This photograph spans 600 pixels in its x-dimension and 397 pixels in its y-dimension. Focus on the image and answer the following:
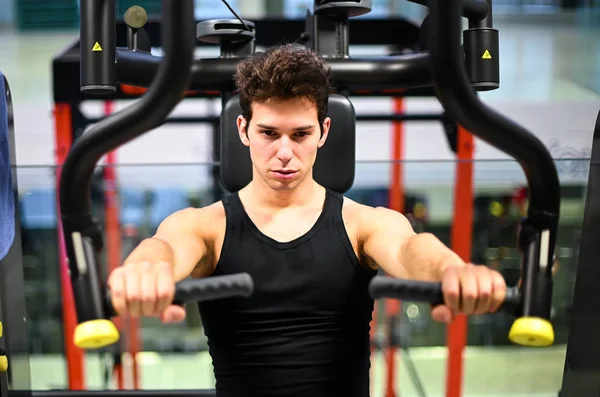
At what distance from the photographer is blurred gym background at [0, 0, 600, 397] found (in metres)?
3.56

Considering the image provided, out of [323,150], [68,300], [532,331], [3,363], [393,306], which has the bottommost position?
[393,306]

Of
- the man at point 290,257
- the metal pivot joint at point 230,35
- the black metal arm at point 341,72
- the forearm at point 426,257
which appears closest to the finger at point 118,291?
the man at point 290,257

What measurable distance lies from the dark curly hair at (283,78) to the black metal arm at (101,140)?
1.01ft

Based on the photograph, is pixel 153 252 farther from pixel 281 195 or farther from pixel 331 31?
pixel 331 31

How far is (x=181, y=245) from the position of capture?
5.10 ft

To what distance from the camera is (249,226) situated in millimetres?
1658

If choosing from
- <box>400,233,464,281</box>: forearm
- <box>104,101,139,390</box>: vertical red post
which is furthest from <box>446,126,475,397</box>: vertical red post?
<box>400,233,464,281</box>: forearm

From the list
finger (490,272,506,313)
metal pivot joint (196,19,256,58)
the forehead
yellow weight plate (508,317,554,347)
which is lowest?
yellow weight plate (508,317,554,347)

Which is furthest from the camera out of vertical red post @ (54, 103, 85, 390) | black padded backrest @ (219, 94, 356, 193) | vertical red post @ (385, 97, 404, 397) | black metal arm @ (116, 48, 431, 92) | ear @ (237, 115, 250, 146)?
vertical red post @ (385, 97, 404, 397)

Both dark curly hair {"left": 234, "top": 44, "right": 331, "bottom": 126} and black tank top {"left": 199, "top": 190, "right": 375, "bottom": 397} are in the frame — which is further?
black tank top {"left": 199, "top": 190, "right": 375, "bottom": 397}

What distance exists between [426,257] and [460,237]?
7.26 feet

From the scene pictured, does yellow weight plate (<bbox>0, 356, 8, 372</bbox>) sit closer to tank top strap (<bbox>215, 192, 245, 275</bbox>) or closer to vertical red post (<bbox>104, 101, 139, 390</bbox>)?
tank top strap (<bbox>215, 192, 245, 275</bbox>)

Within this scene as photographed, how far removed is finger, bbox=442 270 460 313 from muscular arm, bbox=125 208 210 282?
0.58 m

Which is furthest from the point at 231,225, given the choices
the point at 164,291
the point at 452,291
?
the point at 452,291
